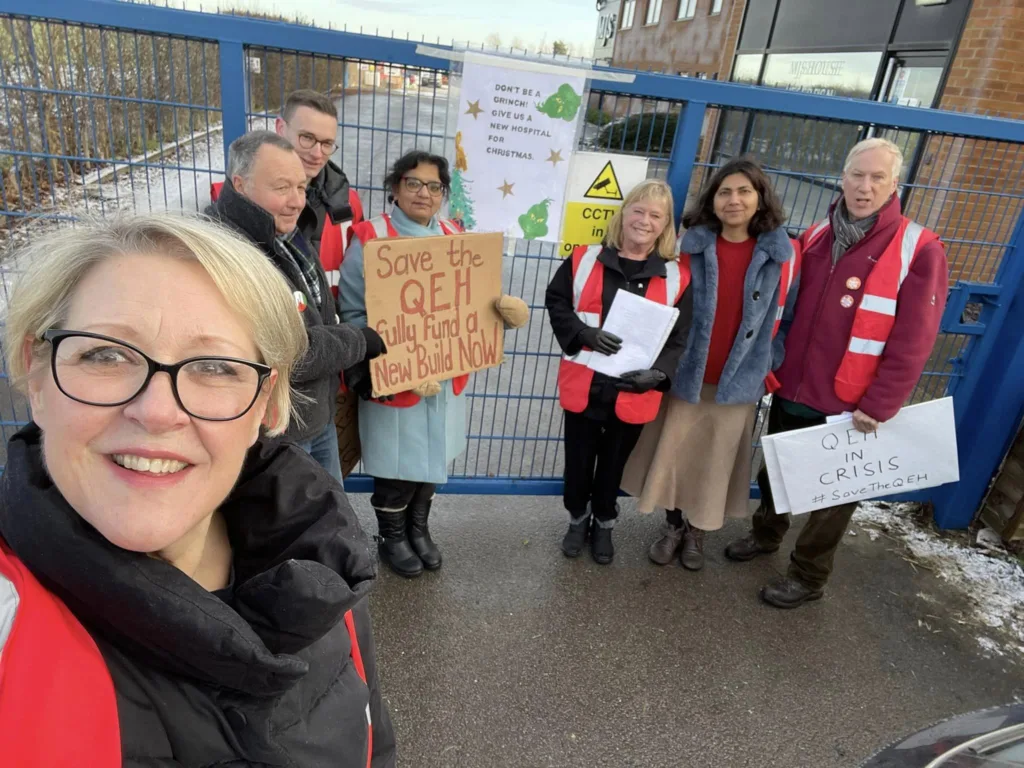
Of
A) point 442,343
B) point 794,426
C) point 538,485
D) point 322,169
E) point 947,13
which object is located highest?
point 947,13

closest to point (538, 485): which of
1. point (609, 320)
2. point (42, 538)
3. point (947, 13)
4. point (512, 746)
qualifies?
point (609, 320)

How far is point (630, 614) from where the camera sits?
3.15 meters

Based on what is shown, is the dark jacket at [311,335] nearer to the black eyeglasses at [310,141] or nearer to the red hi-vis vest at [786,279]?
the black eyeglasses at [310,141]

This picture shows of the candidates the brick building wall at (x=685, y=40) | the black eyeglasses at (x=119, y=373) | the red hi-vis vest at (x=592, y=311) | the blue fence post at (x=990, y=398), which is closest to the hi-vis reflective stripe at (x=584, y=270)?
the red hi-vis vest at (x=592, y=311)

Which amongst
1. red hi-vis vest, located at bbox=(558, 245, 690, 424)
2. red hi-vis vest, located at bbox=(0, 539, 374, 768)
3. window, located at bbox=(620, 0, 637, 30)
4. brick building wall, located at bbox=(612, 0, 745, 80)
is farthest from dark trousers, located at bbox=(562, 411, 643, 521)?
window, located at bbox=(620, 0, 637, 30)

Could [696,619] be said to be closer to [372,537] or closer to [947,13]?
[372,537]

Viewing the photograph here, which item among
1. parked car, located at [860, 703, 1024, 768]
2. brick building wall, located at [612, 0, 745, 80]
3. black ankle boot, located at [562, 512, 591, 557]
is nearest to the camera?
parked car, located at [860, 703, 1024, 768]

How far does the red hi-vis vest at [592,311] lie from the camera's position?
287 centimetres

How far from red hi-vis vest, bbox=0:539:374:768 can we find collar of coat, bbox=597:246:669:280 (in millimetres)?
2386

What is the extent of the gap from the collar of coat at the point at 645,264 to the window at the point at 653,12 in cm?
3052

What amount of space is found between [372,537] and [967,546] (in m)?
3.49

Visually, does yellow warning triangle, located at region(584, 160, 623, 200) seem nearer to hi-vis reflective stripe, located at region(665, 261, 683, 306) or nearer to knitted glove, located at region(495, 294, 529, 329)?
hi-vis reflective stripe, located at region(665, 261, 683, 306)

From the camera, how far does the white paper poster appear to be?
2717 mm

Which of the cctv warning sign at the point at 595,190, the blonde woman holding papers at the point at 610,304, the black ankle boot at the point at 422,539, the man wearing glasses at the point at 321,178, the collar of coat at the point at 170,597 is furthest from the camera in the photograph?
the black ankle boot at the point at 422,539
